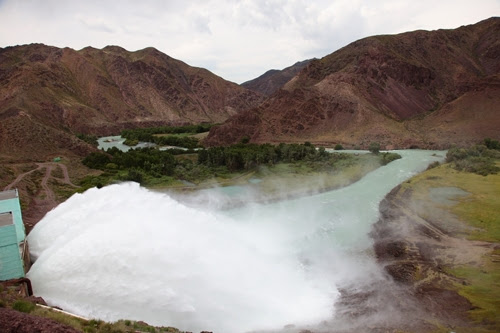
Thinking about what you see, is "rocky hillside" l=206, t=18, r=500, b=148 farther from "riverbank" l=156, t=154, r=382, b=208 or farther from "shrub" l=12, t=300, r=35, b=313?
"shrub" l=12, t=300, r=35, b=313

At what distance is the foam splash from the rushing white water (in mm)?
52

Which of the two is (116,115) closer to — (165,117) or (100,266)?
(165,117)

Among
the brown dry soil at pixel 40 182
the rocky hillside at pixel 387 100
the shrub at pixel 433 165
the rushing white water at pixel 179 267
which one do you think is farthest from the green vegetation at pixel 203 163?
the rushing white water at pixel 179 267

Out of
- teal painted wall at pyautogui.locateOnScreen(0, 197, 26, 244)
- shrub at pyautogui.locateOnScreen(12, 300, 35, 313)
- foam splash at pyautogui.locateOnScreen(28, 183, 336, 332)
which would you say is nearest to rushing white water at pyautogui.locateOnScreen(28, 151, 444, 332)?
foam splash at pyautogui.locateOnScreen(28, 183, 336, 332)

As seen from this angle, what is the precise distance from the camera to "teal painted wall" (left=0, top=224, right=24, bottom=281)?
20406 millimetres

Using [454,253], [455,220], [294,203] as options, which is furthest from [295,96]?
[454,253]

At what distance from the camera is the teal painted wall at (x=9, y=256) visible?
20.4 m

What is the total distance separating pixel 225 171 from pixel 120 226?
160 ft

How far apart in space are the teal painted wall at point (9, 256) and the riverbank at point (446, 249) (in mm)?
21987

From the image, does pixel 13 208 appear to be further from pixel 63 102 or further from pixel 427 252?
pixel 63 102

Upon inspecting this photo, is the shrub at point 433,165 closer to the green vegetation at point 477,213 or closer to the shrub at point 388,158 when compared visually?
the green vegetation at point 477,213

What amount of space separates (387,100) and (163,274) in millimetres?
114467

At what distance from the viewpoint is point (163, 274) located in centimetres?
2189

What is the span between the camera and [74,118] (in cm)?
14988
